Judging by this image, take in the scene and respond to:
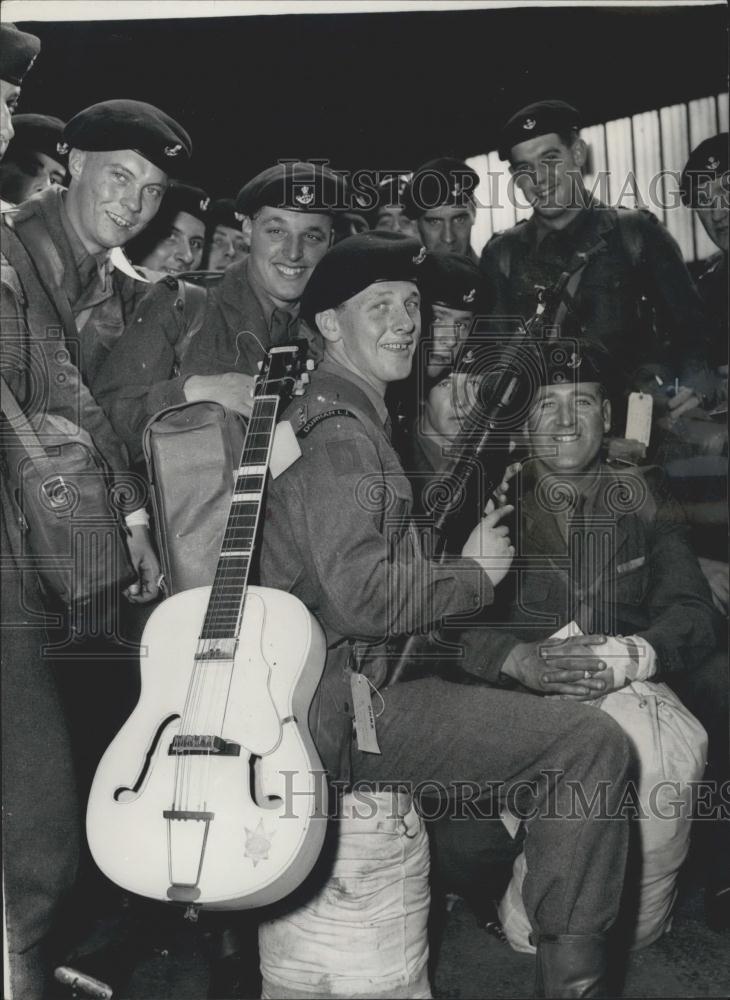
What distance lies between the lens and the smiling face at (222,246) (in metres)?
A: 3.90

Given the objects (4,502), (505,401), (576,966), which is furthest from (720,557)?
(4,502)

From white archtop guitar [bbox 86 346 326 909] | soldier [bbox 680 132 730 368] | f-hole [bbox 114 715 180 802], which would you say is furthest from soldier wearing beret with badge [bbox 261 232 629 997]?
soldier [bbox 680 132 730 368]

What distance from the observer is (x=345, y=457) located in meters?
2.47

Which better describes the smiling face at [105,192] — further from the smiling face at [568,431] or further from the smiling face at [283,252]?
the smiling face at [568,431]

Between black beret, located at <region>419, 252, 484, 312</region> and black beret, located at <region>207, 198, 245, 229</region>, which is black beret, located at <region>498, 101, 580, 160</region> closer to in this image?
black beret, located at <region>419, 252, 484, 312</region>

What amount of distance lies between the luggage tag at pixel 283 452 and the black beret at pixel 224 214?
3.56 ft

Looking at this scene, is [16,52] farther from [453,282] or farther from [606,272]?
[606,272]

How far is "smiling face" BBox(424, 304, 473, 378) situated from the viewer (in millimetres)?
3436

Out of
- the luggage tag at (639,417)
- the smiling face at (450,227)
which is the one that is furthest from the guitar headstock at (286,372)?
the luggage tag at (639,417)

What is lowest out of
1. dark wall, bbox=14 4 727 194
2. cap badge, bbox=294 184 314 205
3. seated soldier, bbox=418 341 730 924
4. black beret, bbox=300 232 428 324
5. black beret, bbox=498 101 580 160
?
seated soldier, bbox=418 341 730 924

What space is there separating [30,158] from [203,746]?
1.85 meters

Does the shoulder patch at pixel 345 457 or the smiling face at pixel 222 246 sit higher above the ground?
the smiling face at pixel 222 246

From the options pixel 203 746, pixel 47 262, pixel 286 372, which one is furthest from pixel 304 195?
pixel 203 746

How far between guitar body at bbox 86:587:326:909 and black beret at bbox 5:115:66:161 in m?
1.43
